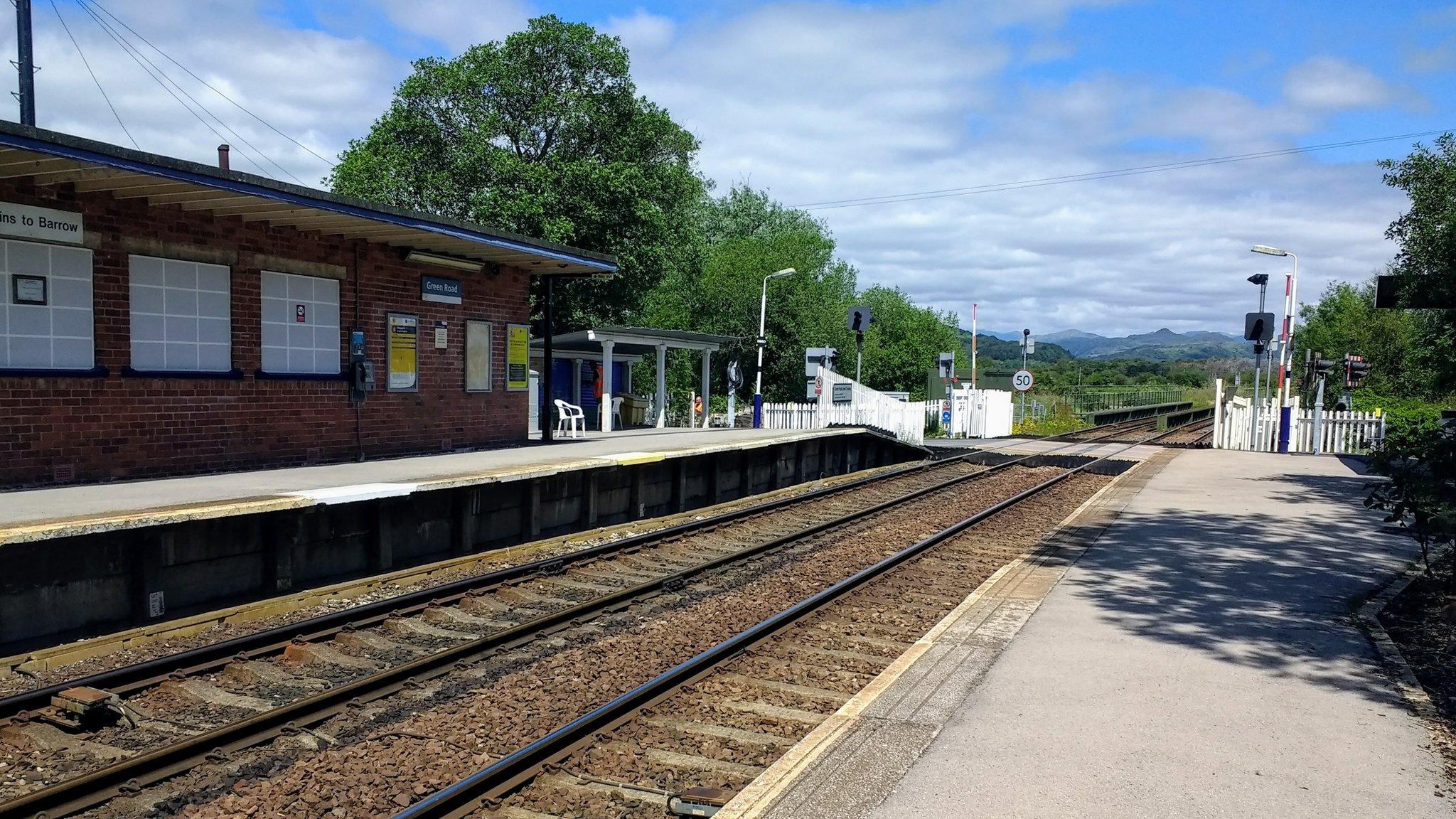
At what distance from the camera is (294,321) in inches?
490

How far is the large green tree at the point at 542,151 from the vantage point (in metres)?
29.7

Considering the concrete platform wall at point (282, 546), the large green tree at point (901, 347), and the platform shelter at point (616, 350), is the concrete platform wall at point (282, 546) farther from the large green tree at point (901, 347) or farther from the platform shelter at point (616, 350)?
the large green tree at point (901, 347)

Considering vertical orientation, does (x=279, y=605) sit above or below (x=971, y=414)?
below

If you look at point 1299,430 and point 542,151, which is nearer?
point 1299,430

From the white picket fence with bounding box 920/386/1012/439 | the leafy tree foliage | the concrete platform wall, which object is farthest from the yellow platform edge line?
the leafy tree foliage

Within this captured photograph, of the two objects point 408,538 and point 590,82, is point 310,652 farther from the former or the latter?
point 590,82

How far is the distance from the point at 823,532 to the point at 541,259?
642 cm

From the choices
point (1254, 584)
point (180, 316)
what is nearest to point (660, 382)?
point (180, 316)

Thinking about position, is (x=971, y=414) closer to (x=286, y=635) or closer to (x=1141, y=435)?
(x=1141, y=435)

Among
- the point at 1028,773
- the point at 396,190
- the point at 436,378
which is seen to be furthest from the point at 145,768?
the point at 396,190

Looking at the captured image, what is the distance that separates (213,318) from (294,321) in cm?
115

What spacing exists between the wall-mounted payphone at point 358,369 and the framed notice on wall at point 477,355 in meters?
2.20

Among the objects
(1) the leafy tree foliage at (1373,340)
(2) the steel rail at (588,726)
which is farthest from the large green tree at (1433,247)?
(1) the leafy tree foliage at (1373,340)

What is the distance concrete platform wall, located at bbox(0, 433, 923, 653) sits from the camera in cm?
746
